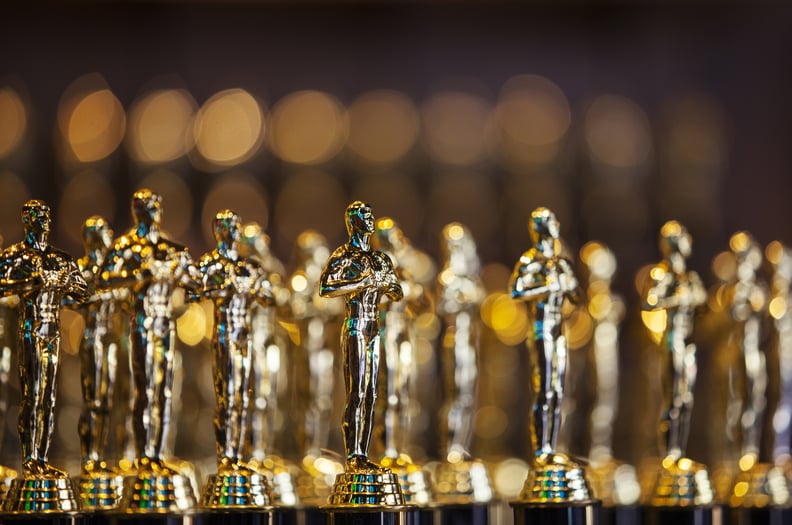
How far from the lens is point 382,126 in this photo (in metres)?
15.9

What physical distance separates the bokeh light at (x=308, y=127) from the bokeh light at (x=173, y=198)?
43.6 inches

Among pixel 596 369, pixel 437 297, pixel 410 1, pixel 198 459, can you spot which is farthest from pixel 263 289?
pixel 410 1

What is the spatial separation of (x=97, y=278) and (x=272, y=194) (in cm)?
881

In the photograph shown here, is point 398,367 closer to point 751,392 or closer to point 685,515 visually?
point 685,515

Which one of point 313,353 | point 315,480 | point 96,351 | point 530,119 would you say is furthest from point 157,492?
point 530,119

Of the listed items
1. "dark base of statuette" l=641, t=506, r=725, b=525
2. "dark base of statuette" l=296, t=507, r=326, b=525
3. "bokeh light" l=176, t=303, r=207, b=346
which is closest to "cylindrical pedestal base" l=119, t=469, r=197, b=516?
"dark base of statuette" l=296, t=507, r=326, b=525

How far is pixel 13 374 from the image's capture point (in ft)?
32.9

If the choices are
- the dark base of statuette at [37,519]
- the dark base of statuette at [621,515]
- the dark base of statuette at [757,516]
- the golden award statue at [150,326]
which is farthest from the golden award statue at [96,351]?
the dark base of statuette at [757,516]

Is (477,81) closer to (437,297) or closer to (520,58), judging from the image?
(520,58)

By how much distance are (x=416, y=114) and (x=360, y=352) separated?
908 centimetres

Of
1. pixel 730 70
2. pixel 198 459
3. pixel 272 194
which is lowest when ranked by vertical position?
pixel 198 459

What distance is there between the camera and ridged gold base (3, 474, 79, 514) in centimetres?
683

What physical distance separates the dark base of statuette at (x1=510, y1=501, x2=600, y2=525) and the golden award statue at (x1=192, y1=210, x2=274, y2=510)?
1.20 metres

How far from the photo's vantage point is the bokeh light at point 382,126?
52.1ft
